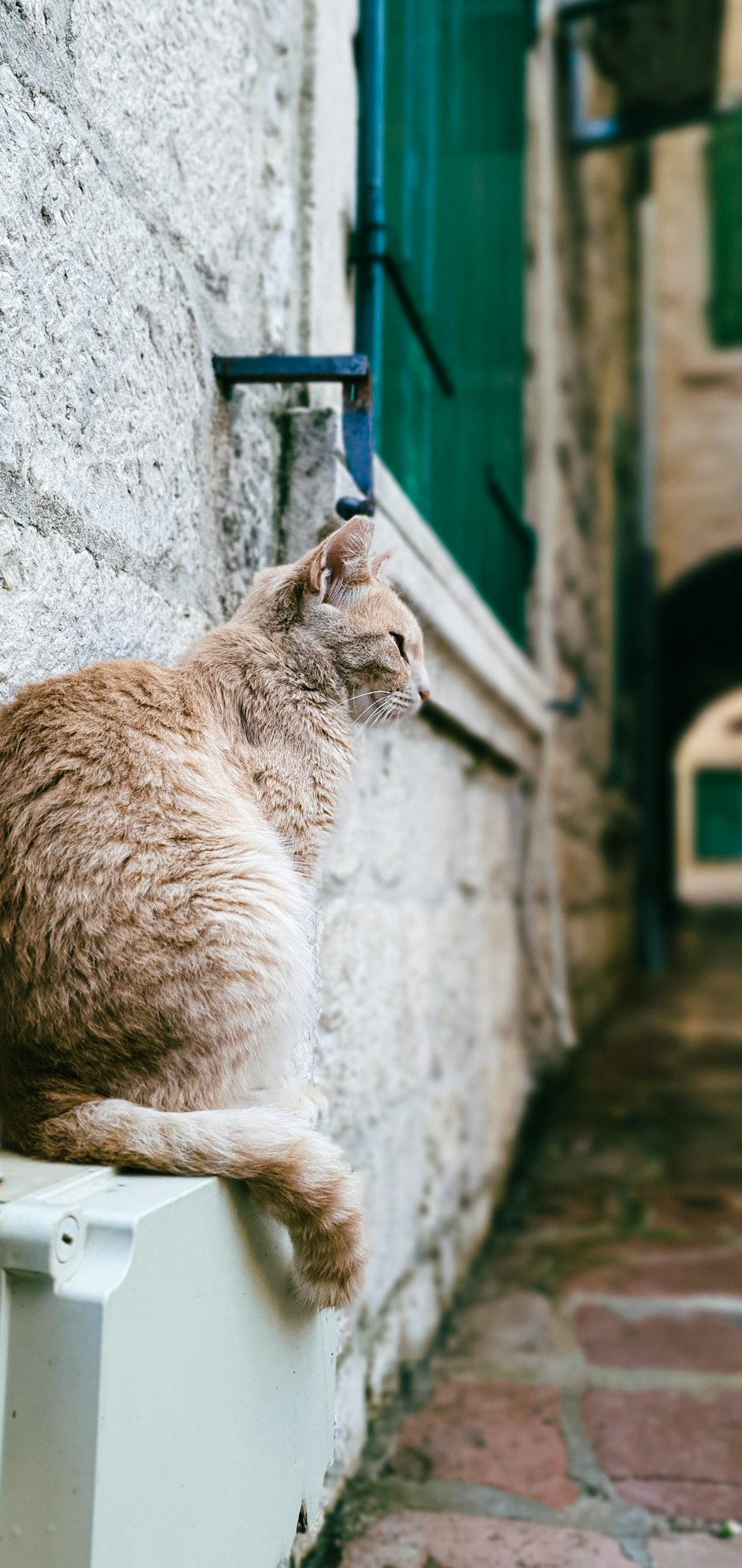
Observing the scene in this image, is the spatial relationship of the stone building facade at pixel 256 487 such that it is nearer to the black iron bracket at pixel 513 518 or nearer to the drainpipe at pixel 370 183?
the drainpipe at pixel 370 183

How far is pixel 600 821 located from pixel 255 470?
4.51 m

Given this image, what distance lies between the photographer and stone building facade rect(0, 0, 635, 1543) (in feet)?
3.50

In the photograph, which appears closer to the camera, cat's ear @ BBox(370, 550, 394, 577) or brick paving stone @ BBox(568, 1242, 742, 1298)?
cat's ear @ BBox(370, 550, 394, 577)

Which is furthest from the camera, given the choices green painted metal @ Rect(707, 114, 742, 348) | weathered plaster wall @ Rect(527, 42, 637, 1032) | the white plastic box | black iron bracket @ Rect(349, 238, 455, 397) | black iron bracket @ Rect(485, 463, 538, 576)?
green painted metal @ Rect(707, 114, 742, 348)

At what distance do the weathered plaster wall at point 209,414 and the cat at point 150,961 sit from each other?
133 mm

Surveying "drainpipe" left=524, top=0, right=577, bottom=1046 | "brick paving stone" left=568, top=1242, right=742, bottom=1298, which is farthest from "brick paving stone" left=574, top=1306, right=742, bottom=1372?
"drainpipe" left=524, top=0, right=577, bottom=1046

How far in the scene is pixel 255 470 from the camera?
4.91 ft

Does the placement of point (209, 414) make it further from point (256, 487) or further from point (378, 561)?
point (378, 561)

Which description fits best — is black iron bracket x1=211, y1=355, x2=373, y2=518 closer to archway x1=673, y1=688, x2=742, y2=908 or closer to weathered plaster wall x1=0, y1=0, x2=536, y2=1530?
weathered plaster wall x1=0, y1=0, x2=536, y2=1530

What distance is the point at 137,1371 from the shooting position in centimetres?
77

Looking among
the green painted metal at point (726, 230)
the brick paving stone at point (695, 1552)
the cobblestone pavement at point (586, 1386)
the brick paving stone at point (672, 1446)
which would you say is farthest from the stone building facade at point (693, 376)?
the brick paving stone at point (695, 1552)

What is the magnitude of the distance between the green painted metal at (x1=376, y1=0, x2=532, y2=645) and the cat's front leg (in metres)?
1.23

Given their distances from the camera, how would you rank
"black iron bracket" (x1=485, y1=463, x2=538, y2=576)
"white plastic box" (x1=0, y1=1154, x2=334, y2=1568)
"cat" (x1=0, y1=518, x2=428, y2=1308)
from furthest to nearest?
"black iron bracket" (x1=485, y1=463, x2=538, y2=576)
"cat" (x1=0, y1=518, x2=428, y2=1308)
"white plastic box" (x1=0, y1=1154, x2=334, y2=1568)

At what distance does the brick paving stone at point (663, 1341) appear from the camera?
2.12 m
